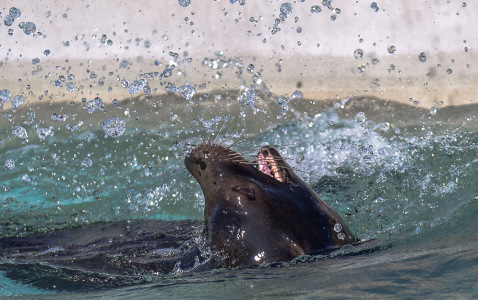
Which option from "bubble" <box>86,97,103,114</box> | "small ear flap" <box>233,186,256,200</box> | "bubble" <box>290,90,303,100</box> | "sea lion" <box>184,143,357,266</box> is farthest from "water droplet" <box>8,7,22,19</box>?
"small ear flap" <box>233,186,256,200</box>

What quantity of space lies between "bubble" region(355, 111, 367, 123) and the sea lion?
11.0 feet

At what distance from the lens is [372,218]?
4.70 m

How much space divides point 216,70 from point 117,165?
1925mm

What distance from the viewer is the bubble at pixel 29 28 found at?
834 cm

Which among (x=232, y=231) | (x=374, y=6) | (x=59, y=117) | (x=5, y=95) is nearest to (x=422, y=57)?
(x=374, y=6)

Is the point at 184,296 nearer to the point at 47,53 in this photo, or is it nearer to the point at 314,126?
the point at 314,126

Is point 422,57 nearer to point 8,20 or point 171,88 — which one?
point 171,88

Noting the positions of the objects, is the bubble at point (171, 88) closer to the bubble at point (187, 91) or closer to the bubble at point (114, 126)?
the bubble at point (187, 91)

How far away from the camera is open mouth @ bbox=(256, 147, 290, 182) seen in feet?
12.7

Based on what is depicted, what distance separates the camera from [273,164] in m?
3.89

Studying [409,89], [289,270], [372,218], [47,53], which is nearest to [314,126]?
[409,89]

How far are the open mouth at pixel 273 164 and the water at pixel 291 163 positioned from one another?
28 centimetres

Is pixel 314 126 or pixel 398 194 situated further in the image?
pixel 314 126

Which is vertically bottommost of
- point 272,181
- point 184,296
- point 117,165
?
point 184,296
